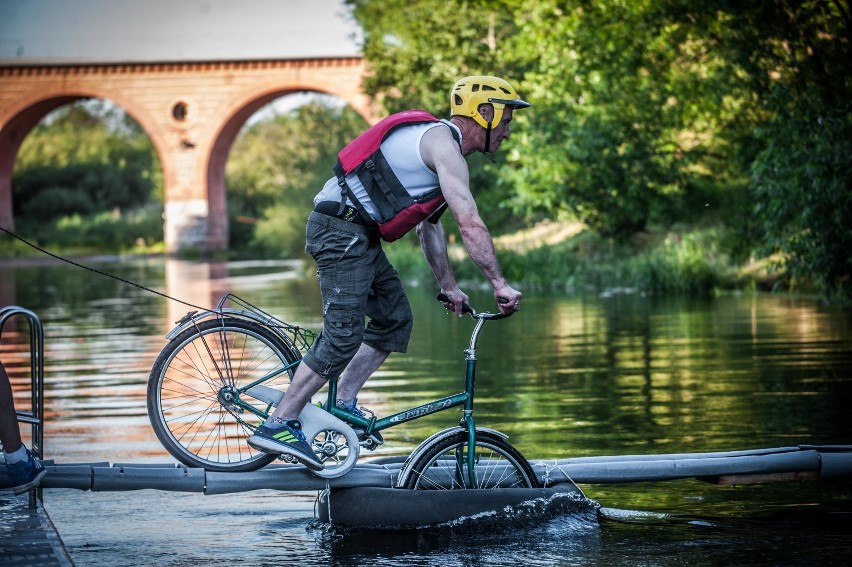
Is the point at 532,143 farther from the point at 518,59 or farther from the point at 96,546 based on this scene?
the point at 96,546

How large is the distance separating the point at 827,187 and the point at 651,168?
961cm

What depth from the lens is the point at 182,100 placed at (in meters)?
56.2

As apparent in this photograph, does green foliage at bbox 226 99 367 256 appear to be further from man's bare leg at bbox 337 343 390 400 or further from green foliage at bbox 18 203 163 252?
man's bare leg at bbox 337 343 390 400

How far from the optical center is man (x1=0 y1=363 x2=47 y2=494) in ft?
17.8

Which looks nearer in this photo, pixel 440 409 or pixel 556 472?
pixel 440 409

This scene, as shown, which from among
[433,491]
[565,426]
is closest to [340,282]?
[433,491]

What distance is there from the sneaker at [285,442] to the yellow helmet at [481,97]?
58.7 inches

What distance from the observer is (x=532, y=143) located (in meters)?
25.8

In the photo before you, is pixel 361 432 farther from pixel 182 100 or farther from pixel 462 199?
pixel 182 100

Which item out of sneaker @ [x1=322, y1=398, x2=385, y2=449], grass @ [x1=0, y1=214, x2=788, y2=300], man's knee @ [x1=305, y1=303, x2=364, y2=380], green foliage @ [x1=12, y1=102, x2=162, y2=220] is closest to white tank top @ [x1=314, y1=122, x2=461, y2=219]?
man's knee @ [x1=305, y1=303, x2=364, y2=380]

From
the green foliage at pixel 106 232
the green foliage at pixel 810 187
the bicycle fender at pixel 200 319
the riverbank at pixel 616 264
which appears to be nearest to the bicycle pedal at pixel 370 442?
the bicycle fender at pixel 200 319

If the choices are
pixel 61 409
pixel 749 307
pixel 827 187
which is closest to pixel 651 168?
pixel 749 307

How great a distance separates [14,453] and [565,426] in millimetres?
3890

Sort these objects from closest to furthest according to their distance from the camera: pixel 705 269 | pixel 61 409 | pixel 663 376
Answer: pixel 61 409 → pixel 663 376 → pixel 705 269
